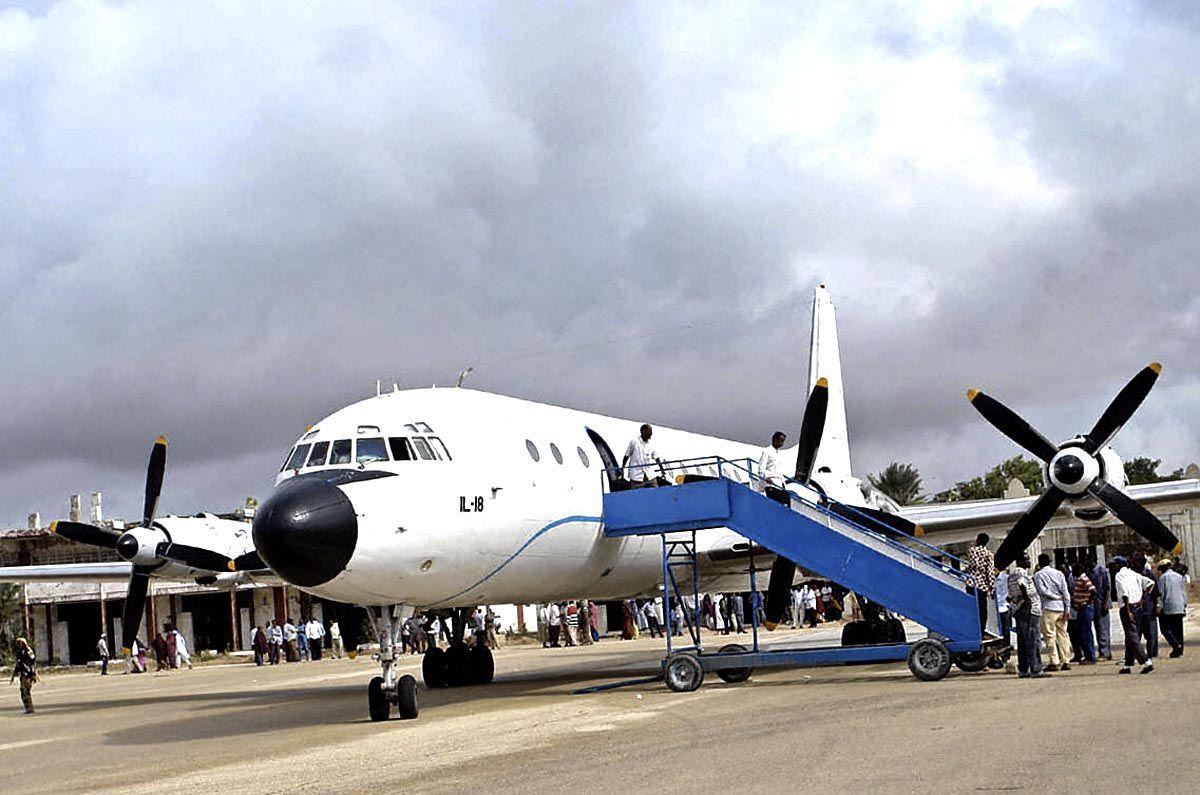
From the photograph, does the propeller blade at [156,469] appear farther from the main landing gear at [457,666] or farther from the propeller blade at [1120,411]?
the propeller blade at [1120,411]

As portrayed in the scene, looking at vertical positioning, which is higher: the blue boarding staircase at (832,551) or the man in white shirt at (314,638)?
the blue boarding staircase at (832,551)

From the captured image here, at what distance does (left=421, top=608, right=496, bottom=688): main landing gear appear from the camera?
2286cm

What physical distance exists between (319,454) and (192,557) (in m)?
9.94

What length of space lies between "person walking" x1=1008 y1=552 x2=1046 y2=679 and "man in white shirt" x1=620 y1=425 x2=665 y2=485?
5.91 m

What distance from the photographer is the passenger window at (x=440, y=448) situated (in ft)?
56.8

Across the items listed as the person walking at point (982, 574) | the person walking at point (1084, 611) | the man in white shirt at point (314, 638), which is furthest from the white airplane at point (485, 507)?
the man in white shirt at point (314, 638)

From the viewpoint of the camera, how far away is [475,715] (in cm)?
1700

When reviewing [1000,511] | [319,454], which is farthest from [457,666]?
[1000,511]

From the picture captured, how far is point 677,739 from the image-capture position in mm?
13031

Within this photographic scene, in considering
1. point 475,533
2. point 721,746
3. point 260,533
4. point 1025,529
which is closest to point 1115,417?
point 1025,529

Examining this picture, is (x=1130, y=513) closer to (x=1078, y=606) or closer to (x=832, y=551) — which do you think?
(x=1078, y=606)

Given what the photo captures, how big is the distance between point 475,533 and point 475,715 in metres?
2.32

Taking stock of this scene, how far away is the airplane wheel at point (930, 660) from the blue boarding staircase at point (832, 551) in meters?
0.22

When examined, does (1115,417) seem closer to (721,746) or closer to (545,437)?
(545,437)
